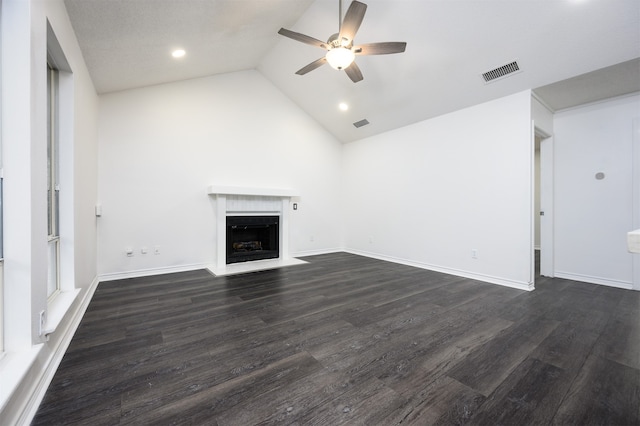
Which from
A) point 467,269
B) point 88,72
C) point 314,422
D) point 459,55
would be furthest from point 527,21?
point 88,72

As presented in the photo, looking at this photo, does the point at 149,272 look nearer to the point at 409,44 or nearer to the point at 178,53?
the point at 178,53

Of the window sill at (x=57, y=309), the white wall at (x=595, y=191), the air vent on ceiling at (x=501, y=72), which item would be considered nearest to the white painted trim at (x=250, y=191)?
the window sill at (x=57, y=309)

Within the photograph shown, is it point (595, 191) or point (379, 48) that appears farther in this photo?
point (595, 191)

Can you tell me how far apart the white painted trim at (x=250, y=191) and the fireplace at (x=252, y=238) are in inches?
18.9

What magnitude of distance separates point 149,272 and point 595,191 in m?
6.69

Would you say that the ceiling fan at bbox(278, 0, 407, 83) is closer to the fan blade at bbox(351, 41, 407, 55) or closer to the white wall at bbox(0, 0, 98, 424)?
the fan blade at bbox(351, 41, 407, 55)

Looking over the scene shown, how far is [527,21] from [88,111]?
4.88m

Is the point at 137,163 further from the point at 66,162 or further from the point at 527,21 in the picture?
the point at 527,21

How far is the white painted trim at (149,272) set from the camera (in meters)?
3.70

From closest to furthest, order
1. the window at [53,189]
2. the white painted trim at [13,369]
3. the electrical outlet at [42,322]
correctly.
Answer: the white painted trim at [13,369]
the electrical outlet at [42,322]
the window at [53,189]

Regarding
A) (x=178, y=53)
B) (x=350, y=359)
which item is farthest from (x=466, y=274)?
(x=178, y=53)

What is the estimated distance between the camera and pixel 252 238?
5211 millimetres

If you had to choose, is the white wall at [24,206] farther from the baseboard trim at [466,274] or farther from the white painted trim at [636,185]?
the white painted trim at [636,185]

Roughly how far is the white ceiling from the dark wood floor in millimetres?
2675
